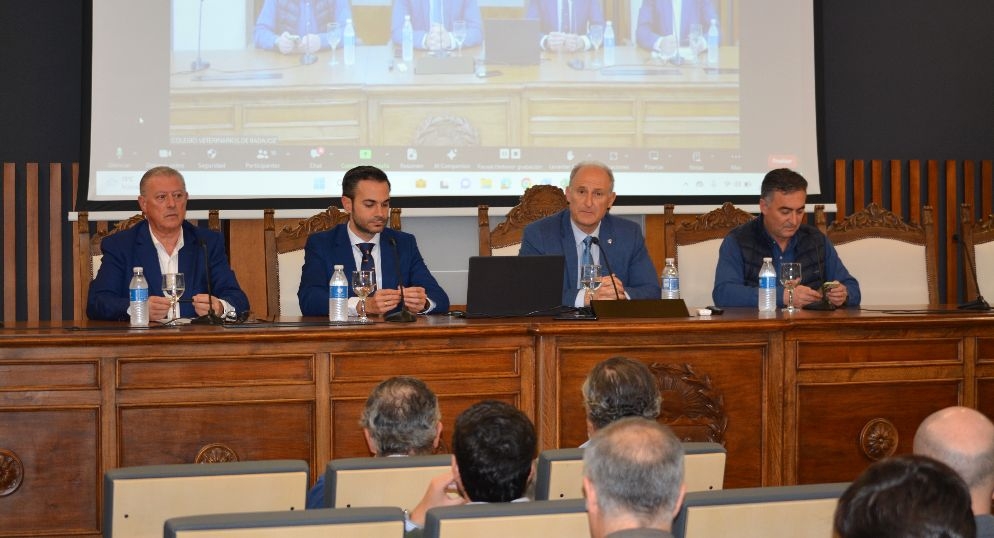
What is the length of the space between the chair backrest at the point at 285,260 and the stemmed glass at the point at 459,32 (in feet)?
5.19

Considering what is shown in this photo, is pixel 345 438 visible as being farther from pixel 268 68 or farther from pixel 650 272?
pixel 268 68

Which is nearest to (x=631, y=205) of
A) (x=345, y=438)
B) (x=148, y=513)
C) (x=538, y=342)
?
(x=538, y=342)

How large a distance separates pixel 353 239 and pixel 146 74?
1.80m

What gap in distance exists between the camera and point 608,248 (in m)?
4.68

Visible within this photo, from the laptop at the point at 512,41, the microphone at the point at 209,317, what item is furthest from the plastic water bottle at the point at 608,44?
the microphone at the point at 209,317

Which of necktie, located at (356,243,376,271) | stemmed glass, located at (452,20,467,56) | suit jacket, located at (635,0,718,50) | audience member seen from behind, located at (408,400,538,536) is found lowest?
audience member seen from behind, located at (408,400,538,536)

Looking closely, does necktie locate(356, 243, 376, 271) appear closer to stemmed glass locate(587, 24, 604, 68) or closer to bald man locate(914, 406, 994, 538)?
stemmed glass locate(587, 24, 604, 68)

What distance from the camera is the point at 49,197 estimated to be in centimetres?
587

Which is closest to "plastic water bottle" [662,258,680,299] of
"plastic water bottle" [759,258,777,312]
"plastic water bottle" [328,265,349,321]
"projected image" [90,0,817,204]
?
"plastic water bottle" [759,258,777,312]

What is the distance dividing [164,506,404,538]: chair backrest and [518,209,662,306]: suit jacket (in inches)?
116

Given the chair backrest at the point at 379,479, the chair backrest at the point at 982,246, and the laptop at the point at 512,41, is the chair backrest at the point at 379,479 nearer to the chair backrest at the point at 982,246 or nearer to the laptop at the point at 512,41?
the chair backrest at the point at 982,246

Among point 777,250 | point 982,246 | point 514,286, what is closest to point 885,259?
point 982,246

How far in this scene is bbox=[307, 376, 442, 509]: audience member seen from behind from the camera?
7.63 ft

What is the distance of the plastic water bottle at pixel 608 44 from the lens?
239 inches
